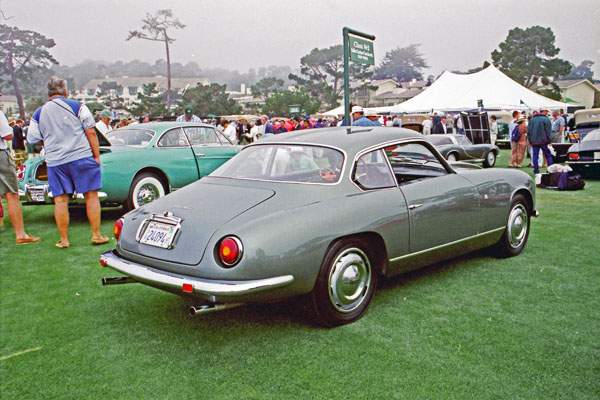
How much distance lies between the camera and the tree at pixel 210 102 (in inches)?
2179

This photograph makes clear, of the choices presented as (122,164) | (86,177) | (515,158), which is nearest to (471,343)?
(86,177)

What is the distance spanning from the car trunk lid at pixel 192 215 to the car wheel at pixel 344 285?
2.06ft

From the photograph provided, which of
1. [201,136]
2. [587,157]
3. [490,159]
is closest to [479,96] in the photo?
[490,159]

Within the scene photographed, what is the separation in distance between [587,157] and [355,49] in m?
6.53

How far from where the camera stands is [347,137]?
390cm

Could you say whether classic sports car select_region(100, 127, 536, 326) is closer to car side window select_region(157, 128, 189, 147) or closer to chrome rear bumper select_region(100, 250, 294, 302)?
chrome rear bumper select_region(100, 250, 294, 302)

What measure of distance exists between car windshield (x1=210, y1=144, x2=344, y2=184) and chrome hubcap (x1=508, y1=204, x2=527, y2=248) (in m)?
2.16

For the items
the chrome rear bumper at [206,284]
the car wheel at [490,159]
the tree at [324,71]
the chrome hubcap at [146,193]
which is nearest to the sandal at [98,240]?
the chrome hubcap at [146,193]

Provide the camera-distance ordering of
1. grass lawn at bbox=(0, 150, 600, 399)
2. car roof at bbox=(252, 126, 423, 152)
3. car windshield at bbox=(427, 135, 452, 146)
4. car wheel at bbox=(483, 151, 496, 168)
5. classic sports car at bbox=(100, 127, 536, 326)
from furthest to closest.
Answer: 1. car wheel at bbox=(483, 151, 496, 168)
2. car windshield at bbox=(427, 135, 452, 146)
3. car roof at bbox=(252, 126, 423, 152)
4. classic sports car at bbox=(100, 127, 536, 326)
5. grass lawn at bbox=(0, 150, 600, 399)

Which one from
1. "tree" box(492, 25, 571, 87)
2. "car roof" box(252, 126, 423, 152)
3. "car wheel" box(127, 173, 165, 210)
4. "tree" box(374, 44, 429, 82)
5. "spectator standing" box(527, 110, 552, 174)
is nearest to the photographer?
"car roof" box(252, 126, 423, 152)

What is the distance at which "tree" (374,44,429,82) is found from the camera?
138m

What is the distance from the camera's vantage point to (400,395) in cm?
249

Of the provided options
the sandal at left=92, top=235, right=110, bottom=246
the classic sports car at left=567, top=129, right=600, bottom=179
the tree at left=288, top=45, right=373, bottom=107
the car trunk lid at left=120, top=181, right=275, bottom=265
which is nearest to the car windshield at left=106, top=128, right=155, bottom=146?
the sandal at left=92, top=235, right=110, bottom=246

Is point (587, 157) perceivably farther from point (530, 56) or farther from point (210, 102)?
point (530, 56)
